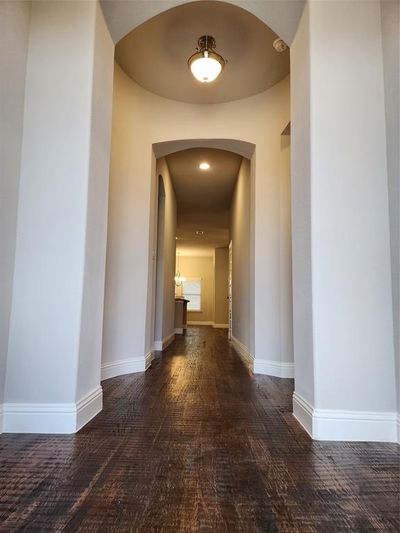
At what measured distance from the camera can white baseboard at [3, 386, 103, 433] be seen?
6.21 feet

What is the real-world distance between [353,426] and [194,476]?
1.00 meters

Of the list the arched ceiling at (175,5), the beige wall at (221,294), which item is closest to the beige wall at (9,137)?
the arched ceiling at (175,5)

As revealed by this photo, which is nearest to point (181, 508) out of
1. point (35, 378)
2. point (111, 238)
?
point (35, 378)

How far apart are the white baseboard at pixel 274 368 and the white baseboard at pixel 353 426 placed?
64.8 inches

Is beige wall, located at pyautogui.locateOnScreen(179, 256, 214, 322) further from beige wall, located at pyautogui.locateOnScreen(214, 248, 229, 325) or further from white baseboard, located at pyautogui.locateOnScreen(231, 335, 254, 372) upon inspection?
white baseboard, located at pyautogui.locateOnScreen(231, 335, 254, 372)

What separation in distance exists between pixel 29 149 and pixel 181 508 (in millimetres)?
2074

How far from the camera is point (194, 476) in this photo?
4.70 ft

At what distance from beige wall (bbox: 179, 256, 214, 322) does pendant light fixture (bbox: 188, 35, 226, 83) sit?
34.8 feet

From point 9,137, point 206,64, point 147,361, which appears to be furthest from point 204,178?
point 9,137

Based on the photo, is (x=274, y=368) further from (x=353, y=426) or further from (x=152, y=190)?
(x=152, y=190)

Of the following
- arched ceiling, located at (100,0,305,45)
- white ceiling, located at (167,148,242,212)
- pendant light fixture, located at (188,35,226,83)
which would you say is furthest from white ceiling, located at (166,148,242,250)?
arched ceiling, located at (100,0,305,45)

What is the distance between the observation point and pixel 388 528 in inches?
43.8

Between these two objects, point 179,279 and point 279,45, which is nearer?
point 279,45

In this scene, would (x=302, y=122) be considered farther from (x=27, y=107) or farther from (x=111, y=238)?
(x=111, y=238)
